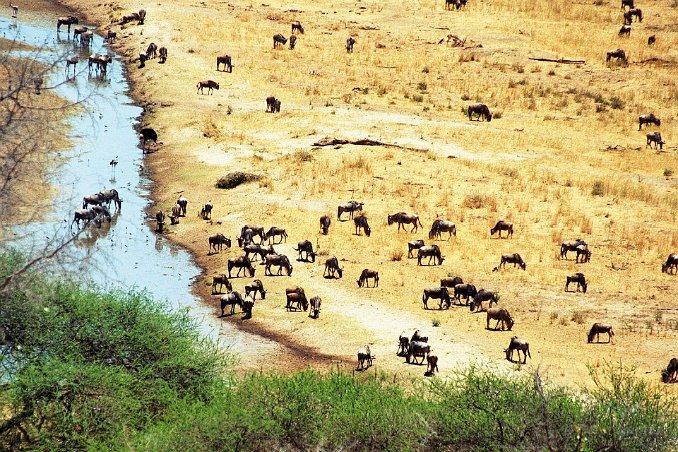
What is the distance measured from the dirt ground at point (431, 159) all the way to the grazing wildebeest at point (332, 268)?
349 millimetres

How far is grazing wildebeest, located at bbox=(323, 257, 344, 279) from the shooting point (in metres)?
35.3

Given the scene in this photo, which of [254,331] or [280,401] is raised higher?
[280,401]

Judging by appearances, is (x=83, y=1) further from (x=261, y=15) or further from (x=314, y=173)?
(x=314, y=173)

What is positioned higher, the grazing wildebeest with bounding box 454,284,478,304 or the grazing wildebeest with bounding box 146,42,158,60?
the grazing wildebeest with bounding box 146,42,158,60

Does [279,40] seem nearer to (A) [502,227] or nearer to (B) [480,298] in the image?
(A) [502,227]

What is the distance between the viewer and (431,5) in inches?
2990

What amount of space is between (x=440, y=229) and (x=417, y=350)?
38.2ft

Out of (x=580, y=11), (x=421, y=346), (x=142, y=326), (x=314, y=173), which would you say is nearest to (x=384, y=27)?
(x=580, y=11)

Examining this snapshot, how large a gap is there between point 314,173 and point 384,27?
28.7m

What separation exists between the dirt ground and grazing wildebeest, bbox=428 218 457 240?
0.26 metres

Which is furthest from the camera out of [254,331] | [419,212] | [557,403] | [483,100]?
[483,100]

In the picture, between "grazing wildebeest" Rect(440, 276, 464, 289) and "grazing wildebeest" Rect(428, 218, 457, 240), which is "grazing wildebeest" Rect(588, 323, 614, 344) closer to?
"grazing wildebeest" Rect(440, 276, 464, 289)

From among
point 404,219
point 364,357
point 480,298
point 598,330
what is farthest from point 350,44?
point 364,357

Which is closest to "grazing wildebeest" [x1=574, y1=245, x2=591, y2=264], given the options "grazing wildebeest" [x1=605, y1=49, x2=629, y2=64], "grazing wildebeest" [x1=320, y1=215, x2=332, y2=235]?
"grazing wildebeest" [x1=320, y1=215, x2=332, y2=235]
